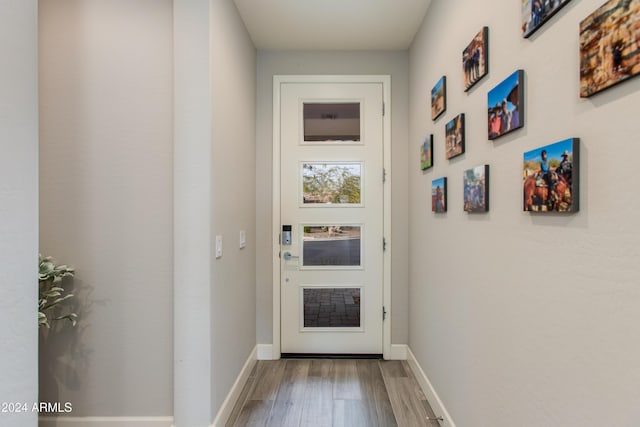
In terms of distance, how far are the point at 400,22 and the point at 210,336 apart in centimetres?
253

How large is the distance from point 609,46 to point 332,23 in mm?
2095

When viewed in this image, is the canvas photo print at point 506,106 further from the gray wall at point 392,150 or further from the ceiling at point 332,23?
the gray wall at point 392,150

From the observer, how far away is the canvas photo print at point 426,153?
88.4 inches

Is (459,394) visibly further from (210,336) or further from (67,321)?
(67,321)

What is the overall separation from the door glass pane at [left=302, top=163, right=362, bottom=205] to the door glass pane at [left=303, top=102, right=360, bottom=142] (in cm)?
24

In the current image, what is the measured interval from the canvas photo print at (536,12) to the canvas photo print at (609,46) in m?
0.14

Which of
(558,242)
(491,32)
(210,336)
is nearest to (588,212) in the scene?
(558,242)

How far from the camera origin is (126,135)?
188 centimetres

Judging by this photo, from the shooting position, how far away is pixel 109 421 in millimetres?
1897

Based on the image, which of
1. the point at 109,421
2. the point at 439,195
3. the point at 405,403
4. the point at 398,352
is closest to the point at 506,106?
the point at 439,195

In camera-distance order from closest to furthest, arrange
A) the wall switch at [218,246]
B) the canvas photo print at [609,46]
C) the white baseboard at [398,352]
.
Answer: the canvas photo print at [609,46], the wall switch at [218,246], the white baseboard at [398,352]

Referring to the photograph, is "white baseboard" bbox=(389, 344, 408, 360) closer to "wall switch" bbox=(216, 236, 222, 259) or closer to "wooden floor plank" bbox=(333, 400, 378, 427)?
"wooden floor plank" bbox=(333, 400, 378, 427)

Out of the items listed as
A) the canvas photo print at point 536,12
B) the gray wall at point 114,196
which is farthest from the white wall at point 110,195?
the canvas photo print at point 536,12

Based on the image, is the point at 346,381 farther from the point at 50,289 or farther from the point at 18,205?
the point at 18,205
